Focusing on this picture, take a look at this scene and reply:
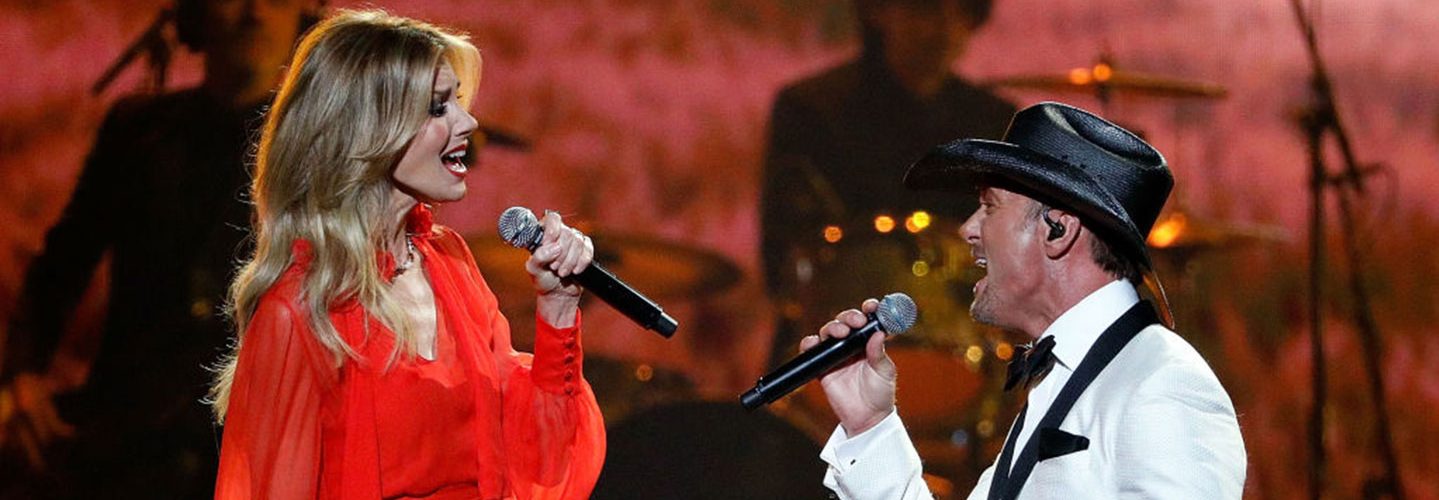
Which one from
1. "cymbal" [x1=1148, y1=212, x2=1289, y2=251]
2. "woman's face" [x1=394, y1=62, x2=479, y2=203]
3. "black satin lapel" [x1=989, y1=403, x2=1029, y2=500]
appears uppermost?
"woman's face" [x1=394, y1=62, x2=479, y2=203]

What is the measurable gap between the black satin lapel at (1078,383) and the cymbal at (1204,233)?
2550 millimetres

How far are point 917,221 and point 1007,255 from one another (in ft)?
6.89

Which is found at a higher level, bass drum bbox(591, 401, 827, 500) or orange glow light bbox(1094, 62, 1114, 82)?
orange glow light bbox(1094, 62, 1114, 82)

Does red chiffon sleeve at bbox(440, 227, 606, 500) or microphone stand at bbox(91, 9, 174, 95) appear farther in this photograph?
microphone stand at bbox(91, 9, 174, 95)

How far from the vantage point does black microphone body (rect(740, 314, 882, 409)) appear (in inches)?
71.6

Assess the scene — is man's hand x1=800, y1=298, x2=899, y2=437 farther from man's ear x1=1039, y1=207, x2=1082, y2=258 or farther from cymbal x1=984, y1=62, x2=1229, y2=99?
cymbal x1=984, y1=62, x2=1229, y2=99

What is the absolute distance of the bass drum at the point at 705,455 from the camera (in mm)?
3959

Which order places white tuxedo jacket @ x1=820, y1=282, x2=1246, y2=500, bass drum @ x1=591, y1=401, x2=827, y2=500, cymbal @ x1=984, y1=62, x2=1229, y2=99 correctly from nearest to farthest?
white tuxedo jacket @ x1=820, y1=282, x2=1246, y2=500 → bass drum @ x1=591, y1=401, x2=827, y2=500 → cymbal @ x1=984, y1=62, x2=1229, y2=99

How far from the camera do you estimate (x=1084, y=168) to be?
1763mm

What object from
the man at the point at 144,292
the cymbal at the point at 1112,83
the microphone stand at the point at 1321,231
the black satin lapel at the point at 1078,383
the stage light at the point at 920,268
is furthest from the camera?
the microphone stand at the point at 1321,231

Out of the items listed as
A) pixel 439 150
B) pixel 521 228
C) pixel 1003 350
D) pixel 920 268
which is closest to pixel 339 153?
pixel 439 150

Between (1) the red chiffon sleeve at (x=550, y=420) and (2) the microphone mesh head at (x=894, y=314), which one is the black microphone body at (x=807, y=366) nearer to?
(2) the microphone mesh head at (x=894, y=314)

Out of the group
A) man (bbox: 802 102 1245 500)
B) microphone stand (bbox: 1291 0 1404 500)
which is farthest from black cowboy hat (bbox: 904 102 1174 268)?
microphone stand (bbox: 1291 0 1404 500)

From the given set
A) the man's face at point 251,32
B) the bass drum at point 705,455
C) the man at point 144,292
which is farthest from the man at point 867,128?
the man at point 144,292
